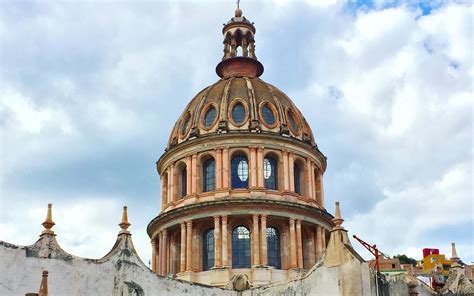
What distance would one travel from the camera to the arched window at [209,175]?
4278 centimetres

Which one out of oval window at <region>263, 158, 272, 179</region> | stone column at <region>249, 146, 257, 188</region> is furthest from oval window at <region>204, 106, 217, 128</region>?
oval window at <region>263, 158, 272, 179</region>

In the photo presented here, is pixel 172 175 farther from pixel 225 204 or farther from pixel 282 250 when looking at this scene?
pixel 282 250

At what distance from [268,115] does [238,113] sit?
80.2 inches

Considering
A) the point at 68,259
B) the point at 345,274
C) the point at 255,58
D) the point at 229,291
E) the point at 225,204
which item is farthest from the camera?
the point at 255,58

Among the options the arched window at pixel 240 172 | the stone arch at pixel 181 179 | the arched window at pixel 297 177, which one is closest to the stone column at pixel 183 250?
the stone arch at pixel 181 179

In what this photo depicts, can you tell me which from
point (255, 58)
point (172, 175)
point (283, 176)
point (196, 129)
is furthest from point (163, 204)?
point (255, 58)

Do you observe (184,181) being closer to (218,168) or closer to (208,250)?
(218,168)

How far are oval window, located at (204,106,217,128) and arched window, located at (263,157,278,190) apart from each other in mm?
4584

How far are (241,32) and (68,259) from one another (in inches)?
1109

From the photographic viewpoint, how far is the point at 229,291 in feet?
109

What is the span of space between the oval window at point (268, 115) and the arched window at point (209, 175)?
15.0 ft

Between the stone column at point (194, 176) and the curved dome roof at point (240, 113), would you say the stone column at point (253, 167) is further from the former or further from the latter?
the stone column at point (194, 176)

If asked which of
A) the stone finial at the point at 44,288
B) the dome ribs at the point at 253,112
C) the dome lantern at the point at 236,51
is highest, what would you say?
the dome lantern at the point at 236,51

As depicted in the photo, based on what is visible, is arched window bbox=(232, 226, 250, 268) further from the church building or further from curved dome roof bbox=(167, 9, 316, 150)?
curved dome roof bbox=(167, 9, 316, 150)
